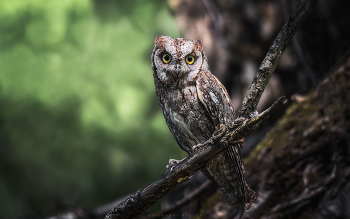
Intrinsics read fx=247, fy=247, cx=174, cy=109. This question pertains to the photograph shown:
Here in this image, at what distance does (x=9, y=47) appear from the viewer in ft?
7.44

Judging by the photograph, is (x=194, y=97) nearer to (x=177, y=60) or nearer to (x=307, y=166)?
(x=177, y=60)

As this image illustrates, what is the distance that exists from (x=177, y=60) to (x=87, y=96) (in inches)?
56.5

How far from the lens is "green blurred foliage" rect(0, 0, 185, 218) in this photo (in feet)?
7.61

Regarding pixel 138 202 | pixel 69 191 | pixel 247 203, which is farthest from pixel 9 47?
pixel 247 203

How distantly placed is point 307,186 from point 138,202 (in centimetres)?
152

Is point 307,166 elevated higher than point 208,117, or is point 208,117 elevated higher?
point 208,117

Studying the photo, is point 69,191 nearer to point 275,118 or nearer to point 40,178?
point 40,178

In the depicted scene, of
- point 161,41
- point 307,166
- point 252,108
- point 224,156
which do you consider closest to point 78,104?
point 161,41

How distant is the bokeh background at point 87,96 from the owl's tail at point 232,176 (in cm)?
100

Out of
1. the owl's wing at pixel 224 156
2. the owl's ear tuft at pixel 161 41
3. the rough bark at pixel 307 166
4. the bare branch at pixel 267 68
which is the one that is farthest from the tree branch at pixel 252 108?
the rough bark at pixel 307 166

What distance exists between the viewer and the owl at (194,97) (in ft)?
4.37

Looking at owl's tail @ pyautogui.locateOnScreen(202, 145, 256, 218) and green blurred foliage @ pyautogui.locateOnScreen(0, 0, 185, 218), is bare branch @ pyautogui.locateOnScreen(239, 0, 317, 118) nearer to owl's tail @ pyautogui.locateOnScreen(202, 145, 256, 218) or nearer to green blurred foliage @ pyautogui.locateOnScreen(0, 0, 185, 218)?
owl's tail @ pyautogui.locateOnScreen(202, 145, 256, 218)

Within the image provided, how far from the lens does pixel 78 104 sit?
2441mm

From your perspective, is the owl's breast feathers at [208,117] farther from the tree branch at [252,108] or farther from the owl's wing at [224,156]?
the tree branch at [252,108]
